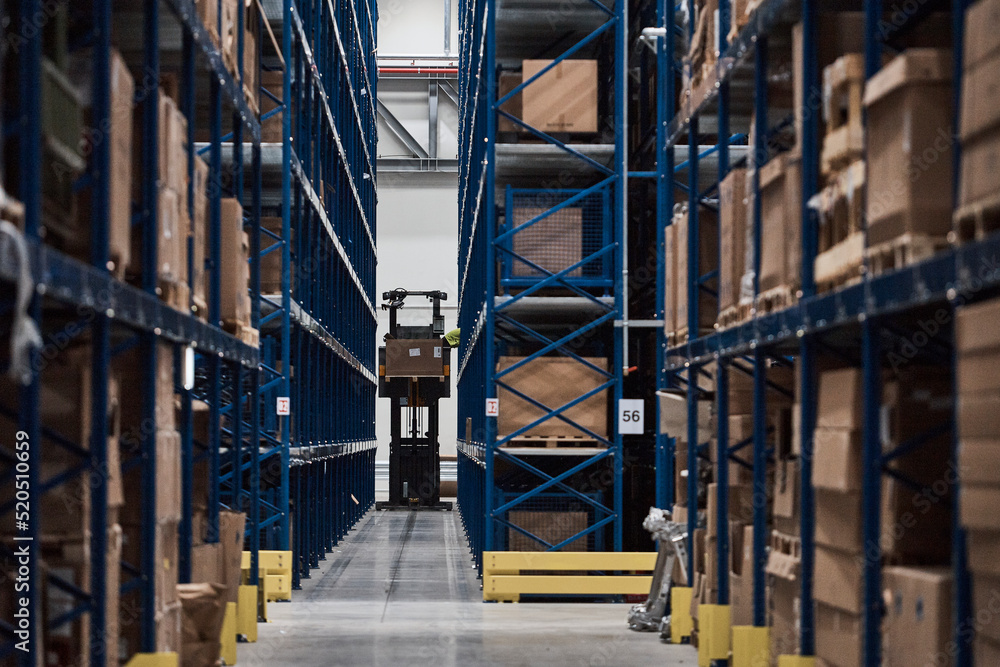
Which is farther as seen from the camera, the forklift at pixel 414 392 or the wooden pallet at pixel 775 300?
the forklift at pixel 414 392

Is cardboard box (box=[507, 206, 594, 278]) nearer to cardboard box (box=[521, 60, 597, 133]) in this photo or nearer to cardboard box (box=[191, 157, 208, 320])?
cardboard box (box=[521, 60, 597, 133])

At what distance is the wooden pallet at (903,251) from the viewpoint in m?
4.62

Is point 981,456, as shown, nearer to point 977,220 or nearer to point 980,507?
point 980,507

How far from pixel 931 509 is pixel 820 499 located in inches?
25.2

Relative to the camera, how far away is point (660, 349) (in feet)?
37.6

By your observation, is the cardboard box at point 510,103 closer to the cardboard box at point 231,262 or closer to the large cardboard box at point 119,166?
the cardboard box at point 231,262

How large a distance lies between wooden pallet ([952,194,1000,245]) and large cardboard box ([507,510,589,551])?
8.20m

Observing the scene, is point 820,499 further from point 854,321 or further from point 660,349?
point 660,349

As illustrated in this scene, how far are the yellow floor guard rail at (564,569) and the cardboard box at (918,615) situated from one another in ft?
21.6

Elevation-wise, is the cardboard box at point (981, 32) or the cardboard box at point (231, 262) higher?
the cardboard box at point (981, 32)

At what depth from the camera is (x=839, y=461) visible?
5.27m

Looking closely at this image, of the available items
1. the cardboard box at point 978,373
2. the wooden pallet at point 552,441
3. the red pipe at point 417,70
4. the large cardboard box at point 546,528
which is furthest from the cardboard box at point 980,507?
the red pipe at point 417,70

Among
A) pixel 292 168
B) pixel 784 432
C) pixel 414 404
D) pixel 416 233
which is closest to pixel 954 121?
pixel 784 432

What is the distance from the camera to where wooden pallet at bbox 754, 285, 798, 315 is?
20.5 ft
